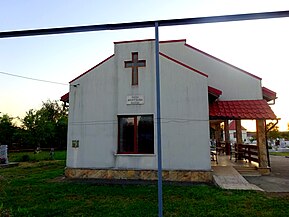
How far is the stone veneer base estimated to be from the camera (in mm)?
9367

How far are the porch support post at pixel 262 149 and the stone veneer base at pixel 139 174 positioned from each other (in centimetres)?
331

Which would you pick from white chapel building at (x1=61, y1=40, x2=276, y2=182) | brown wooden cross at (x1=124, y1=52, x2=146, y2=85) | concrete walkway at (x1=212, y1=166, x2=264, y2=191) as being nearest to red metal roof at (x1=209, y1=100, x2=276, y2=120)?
white chapel building at (x1=61, y1=40, x2=276, y2=182)

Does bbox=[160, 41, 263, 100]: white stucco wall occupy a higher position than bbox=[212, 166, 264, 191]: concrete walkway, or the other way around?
bbox=[160, 41, 263, 100]: white stucco wall

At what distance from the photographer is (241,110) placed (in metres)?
11.0

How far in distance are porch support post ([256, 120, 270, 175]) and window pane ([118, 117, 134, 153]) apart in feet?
20.2

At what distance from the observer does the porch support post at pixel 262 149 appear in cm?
1087

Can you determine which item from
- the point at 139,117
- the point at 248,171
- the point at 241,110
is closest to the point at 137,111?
the point at 139,117

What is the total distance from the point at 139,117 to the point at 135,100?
78 cm

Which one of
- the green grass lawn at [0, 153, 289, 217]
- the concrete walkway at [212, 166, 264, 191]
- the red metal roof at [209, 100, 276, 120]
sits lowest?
the green grass lawn at [0, 153, 289, 217]

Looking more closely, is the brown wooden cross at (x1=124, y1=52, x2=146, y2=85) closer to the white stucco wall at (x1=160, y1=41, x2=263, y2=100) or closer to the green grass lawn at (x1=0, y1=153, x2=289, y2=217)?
the white stucco wall at (x1=160, y1=41, x2=263, y2=100)

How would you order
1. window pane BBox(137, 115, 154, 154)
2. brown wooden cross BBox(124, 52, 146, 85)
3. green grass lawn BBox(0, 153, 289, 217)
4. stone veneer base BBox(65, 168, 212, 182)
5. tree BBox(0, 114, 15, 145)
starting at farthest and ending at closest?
tree BBox(0, 114, 15, 145) < brown wooden cross BBox(124, 52, 146, 85) < window pane BBox(137, 115, 154, 154) < stone veneer base BBox(65, 168, 212, 182) < green grass lawn BBox(0, 153, 289, 217)

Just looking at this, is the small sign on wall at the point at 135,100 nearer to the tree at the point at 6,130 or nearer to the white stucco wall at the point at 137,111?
the white stucco wall at the point at 137,111

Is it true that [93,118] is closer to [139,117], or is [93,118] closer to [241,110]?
[139,117]

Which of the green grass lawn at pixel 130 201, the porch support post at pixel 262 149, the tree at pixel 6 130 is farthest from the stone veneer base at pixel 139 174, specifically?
the tree at pixel 6 130
